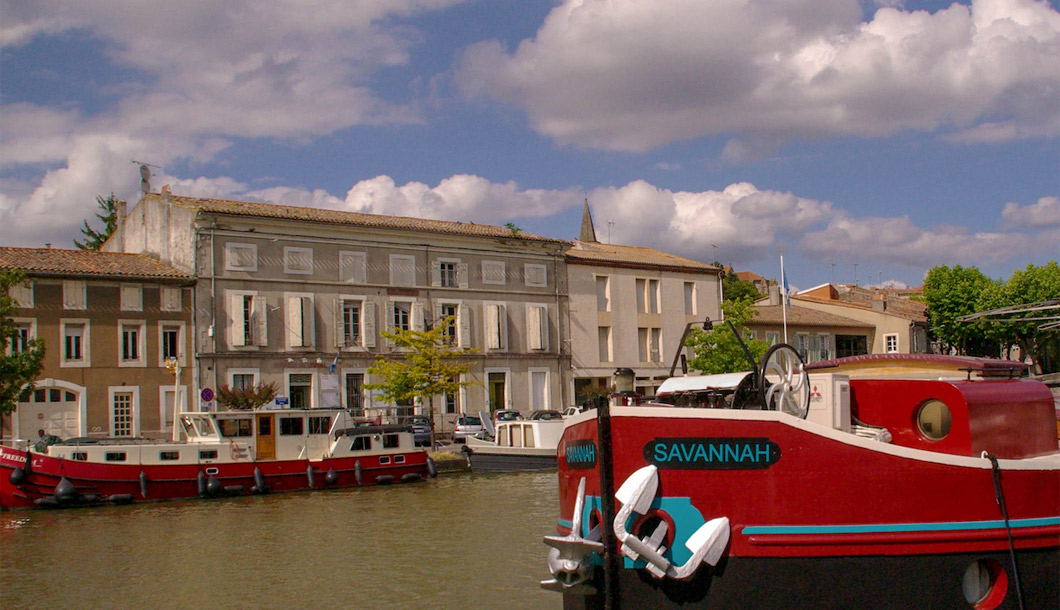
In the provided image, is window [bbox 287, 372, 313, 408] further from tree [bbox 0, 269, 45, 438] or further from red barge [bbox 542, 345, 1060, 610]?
red barge [bbox 542, 345, 1060, 610]

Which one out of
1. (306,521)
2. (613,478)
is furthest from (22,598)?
(613,478)

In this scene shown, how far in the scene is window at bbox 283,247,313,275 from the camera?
4028 cm

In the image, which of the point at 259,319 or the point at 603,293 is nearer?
the point at 259,319

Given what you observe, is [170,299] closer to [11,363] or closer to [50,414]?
[50,414]

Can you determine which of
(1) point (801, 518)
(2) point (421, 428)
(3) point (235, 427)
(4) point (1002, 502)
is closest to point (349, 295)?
(2) point (421, 428)

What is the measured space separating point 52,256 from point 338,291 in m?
10.4

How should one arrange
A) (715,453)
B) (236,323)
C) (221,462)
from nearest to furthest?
(715,453) → (221,462) → (236,323)

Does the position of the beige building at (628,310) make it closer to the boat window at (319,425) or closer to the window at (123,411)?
the boat window at (319,425)

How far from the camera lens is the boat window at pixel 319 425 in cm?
3000

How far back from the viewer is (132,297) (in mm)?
36906

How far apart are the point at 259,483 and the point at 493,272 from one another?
19.8 m

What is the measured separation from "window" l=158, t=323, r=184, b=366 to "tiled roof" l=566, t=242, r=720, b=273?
59.9ft

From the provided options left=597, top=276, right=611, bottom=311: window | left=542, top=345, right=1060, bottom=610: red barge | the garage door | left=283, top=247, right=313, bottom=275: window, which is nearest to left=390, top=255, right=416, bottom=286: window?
left=283, top=247, right=313, bottom=275: window

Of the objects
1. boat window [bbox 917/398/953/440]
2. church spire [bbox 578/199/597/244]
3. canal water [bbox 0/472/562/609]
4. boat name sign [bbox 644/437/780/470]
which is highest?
church spire [bbox 578/199/597/244]
